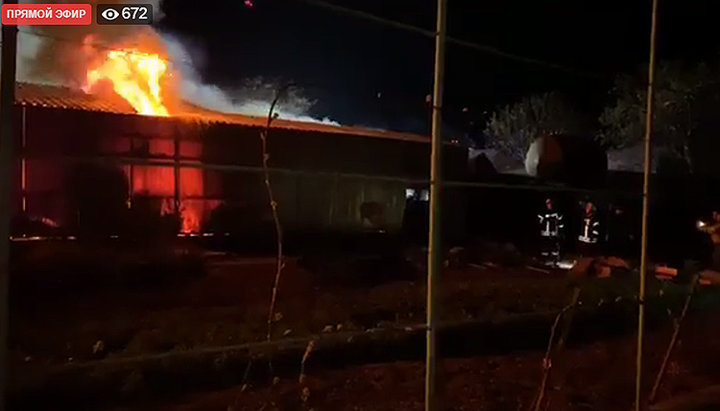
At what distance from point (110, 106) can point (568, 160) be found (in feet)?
33.0

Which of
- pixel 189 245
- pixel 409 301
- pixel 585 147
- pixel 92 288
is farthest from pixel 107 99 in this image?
pixel 585 147

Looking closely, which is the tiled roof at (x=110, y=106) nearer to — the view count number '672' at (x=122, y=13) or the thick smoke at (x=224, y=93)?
the thick smoke at (x=224, y=93)

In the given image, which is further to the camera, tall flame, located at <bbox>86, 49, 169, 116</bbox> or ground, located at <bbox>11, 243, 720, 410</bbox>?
tall flame, located at <bbox>86, 49, 169, 116</bbox>

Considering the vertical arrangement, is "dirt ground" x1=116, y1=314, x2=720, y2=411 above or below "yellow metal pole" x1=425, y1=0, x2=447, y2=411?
below

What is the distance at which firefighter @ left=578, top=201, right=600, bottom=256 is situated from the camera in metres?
18.4

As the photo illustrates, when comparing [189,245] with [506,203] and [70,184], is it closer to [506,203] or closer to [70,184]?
[70,184]

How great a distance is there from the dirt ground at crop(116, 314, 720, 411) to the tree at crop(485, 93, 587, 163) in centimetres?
2778

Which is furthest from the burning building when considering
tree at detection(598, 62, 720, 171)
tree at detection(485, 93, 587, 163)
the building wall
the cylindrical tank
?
tree at detection(485, 93, 587, 163)

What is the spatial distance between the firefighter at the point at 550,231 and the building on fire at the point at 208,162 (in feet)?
7.65

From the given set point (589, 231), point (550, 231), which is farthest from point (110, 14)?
point (550, 231)

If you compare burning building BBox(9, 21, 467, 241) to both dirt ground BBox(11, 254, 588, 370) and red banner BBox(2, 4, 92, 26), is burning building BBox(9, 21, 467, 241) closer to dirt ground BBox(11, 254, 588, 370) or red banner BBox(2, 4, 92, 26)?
dirt ground BBox(11, 254, 588, 370)

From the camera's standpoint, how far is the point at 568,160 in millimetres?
6984

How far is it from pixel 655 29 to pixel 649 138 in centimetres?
47

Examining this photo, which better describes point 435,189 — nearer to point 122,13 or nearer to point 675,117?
point 122,13
